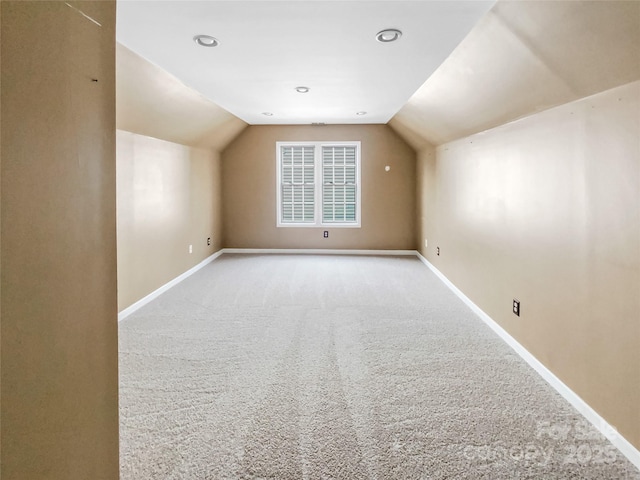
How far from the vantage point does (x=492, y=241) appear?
3484 millimetres

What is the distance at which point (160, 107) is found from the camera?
3.85 m

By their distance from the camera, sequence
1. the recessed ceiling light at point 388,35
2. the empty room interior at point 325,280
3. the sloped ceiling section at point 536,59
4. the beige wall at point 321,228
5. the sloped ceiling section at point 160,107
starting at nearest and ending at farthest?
the empty room interior at point 325,280
the sloped ceiling section at point 536,59
the recessed ceiling light at point 388,35
the sloped ceiling section at point 160,107
the beige wall at point 321,228

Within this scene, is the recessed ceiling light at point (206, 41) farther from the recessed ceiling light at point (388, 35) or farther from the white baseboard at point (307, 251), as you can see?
the white baseboard at point (307, 251)

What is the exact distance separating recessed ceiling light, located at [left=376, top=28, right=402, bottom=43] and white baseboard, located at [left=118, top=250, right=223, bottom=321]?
316 centimetres

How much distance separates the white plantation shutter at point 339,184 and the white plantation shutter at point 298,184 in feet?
0.75

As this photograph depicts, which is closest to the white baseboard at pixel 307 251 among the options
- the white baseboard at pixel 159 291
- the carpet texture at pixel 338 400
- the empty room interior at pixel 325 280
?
the white baseboard at pixel 159 291

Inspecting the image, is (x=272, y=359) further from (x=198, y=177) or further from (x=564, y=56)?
(x=198, y=177)

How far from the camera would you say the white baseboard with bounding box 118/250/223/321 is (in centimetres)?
375

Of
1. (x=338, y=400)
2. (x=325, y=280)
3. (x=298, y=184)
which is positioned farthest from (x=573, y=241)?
(x=298, y=184)

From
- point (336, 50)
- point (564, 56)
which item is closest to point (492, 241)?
point (564, 56)

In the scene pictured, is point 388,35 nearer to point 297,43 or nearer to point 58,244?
point 297,43

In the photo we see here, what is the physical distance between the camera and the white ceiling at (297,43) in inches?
86.7

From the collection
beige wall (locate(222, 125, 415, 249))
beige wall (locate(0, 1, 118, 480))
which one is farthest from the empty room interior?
beige wall (locate(222, 125, 415, 249))

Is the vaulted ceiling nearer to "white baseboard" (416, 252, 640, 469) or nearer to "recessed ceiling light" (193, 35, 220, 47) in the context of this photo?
"recessed ceiling light" (193, 35, 220, 47)
